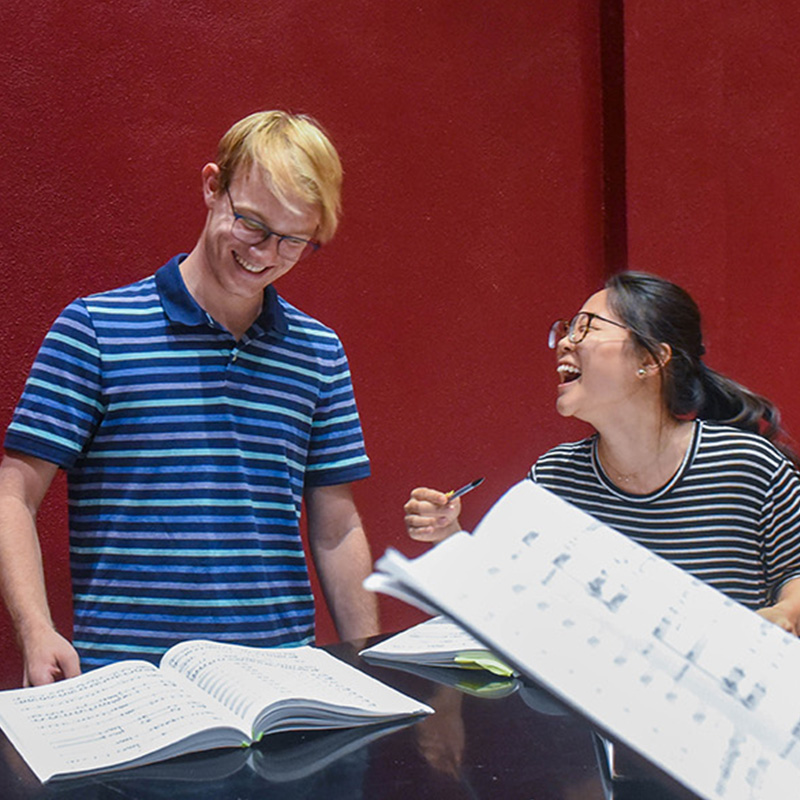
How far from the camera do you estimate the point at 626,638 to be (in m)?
0.73

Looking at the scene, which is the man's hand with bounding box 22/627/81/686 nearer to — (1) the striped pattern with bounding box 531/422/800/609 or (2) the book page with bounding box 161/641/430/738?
(2) the book page with bounding box 161/641/430/738

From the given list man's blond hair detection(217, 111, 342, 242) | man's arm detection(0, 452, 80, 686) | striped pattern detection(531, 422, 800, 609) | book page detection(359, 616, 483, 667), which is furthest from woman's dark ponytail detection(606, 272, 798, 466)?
man's arm detection(0, 452, 80, 686)

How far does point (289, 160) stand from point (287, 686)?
0.89m

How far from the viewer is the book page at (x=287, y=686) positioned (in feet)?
3.52

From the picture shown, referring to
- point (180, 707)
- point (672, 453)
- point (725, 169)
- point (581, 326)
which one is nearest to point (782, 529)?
point (672, 453)

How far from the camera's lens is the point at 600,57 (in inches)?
113

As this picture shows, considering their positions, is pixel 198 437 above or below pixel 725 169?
below

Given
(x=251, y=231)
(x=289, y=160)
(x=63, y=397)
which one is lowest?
(x=63, y=397)

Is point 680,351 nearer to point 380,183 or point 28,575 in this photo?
point 380,183

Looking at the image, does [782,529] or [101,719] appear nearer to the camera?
[101,719]

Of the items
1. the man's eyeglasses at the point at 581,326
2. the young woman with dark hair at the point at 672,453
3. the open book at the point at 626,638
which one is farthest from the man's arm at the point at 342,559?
the open book at the point at 626,638

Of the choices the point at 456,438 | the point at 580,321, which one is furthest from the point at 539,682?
the point at 456,438

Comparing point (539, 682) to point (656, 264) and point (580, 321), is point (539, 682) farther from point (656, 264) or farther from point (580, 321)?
point (656, 264)

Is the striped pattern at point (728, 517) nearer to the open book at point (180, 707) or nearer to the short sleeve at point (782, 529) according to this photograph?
the short sleeve at point (782, 529)
